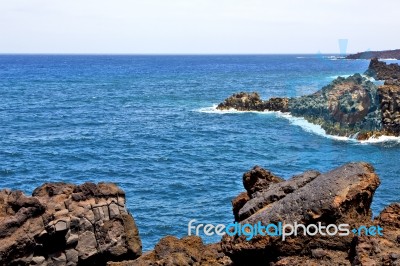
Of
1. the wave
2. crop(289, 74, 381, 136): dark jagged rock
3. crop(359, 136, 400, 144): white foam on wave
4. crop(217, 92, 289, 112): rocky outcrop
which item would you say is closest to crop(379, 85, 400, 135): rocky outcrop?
crop(289, 74, 381, 136): dark jagged rock

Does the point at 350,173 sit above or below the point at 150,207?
above

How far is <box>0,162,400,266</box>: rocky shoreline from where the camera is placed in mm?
12531

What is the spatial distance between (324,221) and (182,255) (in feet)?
15.9

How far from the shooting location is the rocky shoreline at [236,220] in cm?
1253

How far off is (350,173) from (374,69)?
449 ft

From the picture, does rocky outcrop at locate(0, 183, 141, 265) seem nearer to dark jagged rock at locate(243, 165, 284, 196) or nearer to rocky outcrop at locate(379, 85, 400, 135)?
dark jagged rock at locate(243, 165, 284, 196)

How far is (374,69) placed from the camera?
463 feet

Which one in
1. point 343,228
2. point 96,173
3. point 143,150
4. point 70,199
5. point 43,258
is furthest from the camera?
point 143,150

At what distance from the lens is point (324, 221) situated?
12.7m

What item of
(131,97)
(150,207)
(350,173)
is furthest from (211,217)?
(131,97)

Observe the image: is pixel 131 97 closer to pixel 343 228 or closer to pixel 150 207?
pixel 150 207

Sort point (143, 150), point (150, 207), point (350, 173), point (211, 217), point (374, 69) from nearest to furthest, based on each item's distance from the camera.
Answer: point (350, 173) → point (211, 217) → point (150, 207) → point (143, 150) → point (374, 69)

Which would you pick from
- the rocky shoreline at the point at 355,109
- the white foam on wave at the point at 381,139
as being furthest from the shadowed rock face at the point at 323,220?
the rocky shoreline at the point at 355,109

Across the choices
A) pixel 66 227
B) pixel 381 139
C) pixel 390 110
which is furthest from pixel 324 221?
pixel 390 110
